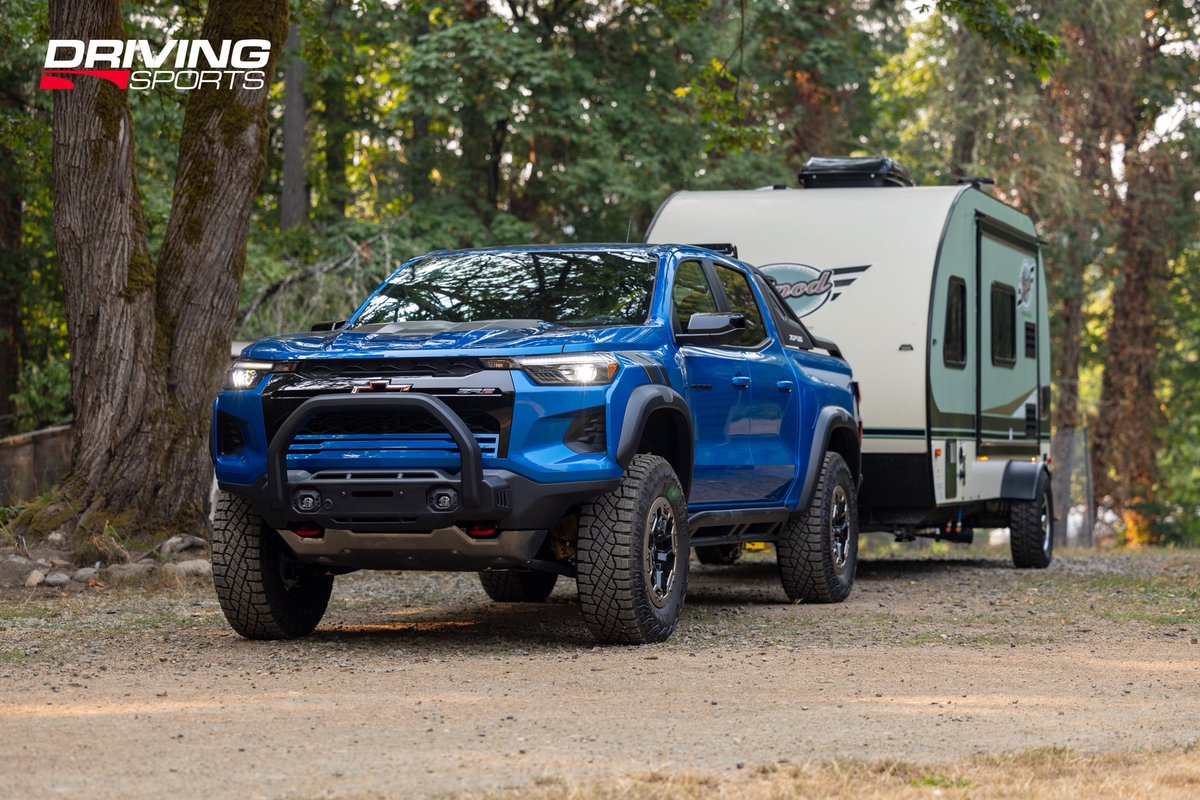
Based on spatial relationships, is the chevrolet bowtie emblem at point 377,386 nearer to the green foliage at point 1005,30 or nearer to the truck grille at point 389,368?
the truck grille at point 389,368

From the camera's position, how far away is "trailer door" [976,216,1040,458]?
1387cm

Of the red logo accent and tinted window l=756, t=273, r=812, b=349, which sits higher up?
the red logo accent

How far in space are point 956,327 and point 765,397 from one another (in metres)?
3.75

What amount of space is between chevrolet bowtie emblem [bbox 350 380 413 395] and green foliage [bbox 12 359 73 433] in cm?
1350

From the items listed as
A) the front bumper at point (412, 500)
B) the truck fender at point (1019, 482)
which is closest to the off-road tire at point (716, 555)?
the truck fender at point (1019, 482)

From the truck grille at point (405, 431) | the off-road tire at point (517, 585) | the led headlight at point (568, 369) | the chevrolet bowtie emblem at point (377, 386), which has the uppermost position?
the led headlight at point (568, 369)

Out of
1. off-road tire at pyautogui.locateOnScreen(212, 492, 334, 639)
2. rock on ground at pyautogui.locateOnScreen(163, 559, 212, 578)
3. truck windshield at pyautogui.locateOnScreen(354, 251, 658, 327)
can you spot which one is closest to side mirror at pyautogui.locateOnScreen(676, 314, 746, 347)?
truck windshield at pyautogui.locateOnScreen(354, 251, 658, 327)

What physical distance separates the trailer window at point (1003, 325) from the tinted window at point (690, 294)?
16.9 feet

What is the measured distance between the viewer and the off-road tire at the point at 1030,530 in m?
15.2

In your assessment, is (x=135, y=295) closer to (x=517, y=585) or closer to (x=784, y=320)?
(x=517, y=585)

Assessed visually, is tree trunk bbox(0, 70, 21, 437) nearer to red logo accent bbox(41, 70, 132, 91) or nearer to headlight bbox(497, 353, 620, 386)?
red logo accent bbox(41, 70, 132, 91)

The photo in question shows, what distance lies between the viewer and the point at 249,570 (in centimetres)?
830

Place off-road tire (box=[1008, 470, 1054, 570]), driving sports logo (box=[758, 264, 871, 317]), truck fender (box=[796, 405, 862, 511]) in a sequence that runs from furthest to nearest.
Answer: off-road tire (box=[1008, 470, 1054, 570]), driving sports logo (box=[758, 264, 871, 317]), truck fender (box=[796, 405, 862, 511])

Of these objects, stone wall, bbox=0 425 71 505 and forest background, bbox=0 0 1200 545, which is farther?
forest background, bbox=0 0 1200 545
